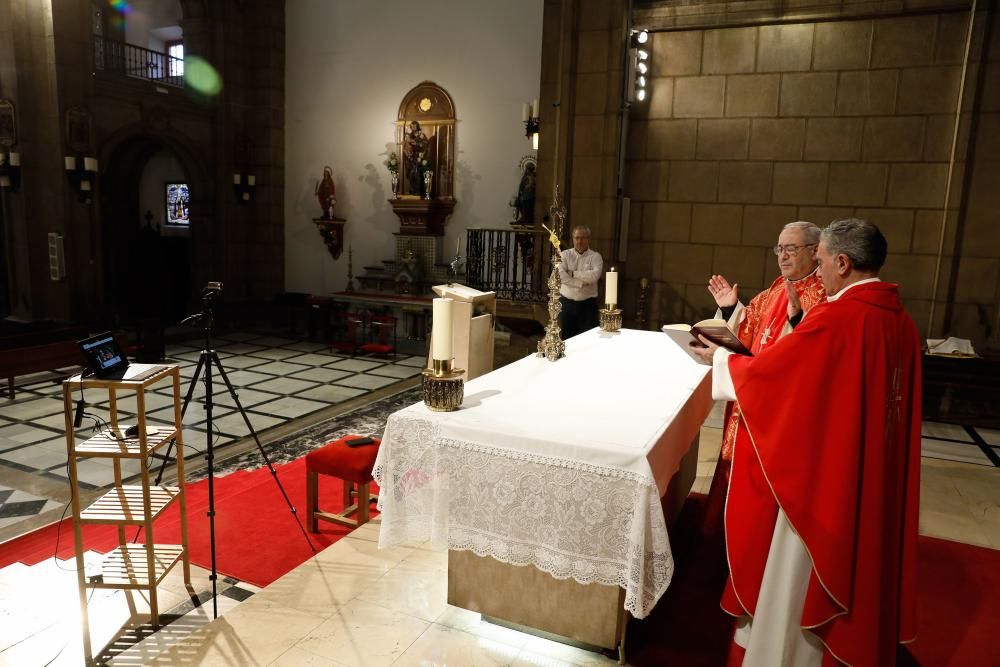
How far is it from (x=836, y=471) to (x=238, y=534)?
310 cm

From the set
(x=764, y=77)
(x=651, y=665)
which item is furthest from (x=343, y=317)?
(x=651, y=665)

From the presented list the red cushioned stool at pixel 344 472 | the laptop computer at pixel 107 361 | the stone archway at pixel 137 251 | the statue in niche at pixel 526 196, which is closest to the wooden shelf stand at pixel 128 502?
the laptop computer at pixel 107 361

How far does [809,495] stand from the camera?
81.3 inches

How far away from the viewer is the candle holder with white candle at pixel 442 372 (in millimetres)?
2410

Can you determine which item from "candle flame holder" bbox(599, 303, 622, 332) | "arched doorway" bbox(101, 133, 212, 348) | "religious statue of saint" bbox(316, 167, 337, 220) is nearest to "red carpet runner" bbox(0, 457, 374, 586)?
"candle flame holder" bbox(599, 303, 622, 332)

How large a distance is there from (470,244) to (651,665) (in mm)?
7513

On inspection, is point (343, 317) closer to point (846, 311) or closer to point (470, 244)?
point (470, 244)

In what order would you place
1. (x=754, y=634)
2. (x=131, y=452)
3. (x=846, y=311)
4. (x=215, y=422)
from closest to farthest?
(x=846, y=311), (x=754, y=634), (x=131, y=452), (x=215, y=422)

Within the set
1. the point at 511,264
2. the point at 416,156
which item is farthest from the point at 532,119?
the point at 416,156

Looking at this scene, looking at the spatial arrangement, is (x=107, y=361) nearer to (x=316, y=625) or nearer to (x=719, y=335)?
(x=316, y=625)

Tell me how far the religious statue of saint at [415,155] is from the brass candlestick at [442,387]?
347 inches

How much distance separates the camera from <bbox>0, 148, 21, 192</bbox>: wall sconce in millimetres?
9031

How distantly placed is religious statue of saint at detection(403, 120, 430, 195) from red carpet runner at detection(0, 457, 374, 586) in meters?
7.22

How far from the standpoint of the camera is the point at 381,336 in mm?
10328
